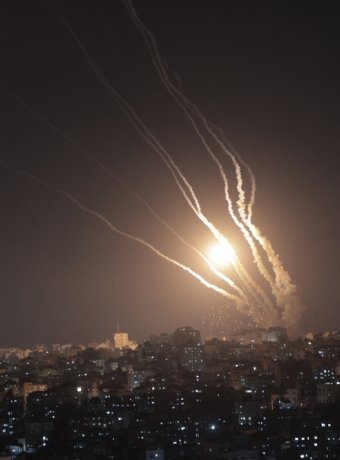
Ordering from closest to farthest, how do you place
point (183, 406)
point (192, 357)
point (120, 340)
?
1. point (183, 406)
2. point (192, 357)
3. point (120, 340)

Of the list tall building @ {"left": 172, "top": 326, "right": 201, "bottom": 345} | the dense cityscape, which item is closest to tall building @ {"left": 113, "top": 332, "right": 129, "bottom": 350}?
tall building @ {"left": 172, "top": 326, "right": 201, "bottom": 345}

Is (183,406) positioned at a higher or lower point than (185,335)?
lower

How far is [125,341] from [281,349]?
18.7m

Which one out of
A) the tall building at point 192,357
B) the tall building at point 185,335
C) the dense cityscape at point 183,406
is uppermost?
the tall building at point 185,335

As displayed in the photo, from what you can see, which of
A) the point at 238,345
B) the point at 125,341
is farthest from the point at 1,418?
the point at 125,341

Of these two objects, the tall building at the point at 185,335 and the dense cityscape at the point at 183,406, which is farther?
the tall building at the point at 185,335

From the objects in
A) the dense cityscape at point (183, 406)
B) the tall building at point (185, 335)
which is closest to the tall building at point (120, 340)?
the tall building at point (185, 335)

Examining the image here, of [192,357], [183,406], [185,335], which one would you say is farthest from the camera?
[185,335]

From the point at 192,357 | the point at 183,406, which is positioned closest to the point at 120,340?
the point at 192,357

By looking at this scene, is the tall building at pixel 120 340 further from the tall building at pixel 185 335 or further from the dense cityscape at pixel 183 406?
the dense cityscape at pixel 183 406

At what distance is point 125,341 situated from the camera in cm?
4809

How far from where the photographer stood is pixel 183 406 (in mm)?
19422

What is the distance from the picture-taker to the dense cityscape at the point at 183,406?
14.9 m

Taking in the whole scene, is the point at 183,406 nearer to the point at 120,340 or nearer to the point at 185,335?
the point at 185,335
